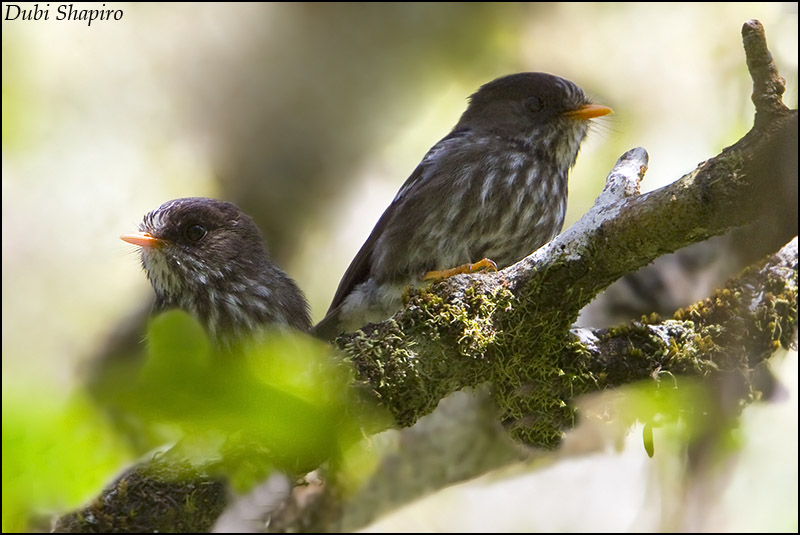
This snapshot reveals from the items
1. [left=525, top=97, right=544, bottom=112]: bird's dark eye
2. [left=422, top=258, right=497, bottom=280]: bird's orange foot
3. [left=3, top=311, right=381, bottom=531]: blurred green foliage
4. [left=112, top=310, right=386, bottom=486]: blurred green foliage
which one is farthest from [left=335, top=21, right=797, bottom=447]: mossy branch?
[left=525, top=97, right=544, bottom=112]: bird's dark eye

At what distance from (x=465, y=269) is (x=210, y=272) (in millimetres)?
1006

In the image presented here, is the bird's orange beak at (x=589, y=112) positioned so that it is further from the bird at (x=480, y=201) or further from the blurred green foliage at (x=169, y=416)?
the blurred green foliage at (x=169, y=416)

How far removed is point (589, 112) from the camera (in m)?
4.22

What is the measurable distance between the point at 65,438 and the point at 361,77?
4495 millimetres

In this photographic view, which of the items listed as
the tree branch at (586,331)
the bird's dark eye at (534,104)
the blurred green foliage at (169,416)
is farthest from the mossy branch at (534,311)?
the bird's dark eye at (534,104)

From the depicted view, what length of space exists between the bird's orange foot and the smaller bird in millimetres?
557

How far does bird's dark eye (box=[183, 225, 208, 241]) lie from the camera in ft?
11.6

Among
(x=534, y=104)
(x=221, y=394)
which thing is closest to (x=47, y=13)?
(x=534, y=104)

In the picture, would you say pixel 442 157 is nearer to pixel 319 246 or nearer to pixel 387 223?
pixel 387 223

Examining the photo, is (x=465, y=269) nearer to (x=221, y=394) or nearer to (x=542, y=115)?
(x=542, y=115)

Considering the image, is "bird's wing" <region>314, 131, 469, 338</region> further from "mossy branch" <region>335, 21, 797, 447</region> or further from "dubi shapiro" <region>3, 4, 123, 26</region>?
"dubi shapiro" <region>3, 4, 123, 26</region>

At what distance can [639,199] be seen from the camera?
277 centimetres

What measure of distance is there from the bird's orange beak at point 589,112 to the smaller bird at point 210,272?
164cm

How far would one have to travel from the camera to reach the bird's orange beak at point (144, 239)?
3.34m
